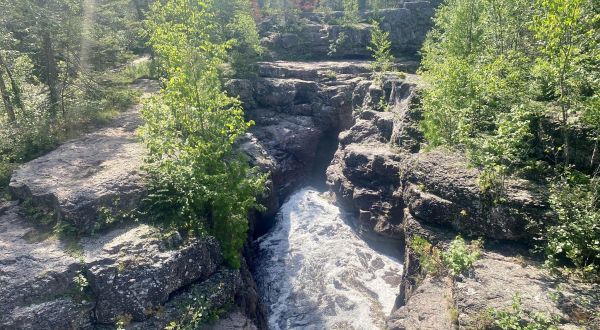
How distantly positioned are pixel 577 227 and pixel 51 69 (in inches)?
1284

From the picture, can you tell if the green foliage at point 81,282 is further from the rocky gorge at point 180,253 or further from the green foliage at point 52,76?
the green foliage at point 52,76

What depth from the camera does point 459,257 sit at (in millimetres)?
14664

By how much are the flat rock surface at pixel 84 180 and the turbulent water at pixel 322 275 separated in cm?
1133

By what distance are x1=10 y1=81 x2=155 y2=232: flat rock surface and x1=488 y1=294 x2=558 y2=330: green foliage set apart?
16.1 meters

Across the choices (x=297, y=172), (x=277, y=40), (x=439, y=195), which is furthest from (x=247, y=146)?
(x=277, y=40)

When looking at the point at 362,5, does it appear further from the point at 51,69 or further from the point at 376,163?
the point at 51,69

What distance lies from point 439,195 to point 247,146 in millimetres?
18934

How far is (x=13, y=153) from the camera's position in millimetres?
21484

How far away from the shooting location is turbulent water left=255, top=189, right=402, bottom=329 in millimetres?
21656

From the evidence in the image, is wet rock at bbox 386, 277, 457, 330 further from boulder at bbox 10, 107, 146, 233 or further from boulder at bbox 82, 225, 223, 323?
boulder at bbox 10, 107, 146, 233

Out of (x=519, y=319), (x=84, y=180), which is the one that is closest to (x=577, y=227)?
(x=519, y=319)

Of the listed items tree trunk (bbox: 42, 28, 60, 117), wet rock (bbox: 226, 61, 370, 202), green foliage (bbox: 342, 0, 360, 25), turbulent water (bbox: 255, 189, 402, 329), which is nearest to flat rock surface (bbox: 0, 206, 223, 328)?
turbulent water (bbox: 255, 189, 402, 329)

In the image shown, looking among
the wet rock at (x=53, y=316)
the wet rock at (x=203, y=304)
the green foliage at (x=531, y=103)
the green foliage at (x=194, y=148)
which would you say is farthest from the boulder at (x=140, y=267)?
the green foliage at (x=531, y=103)

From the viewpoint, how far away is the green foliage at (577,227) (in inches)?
495
